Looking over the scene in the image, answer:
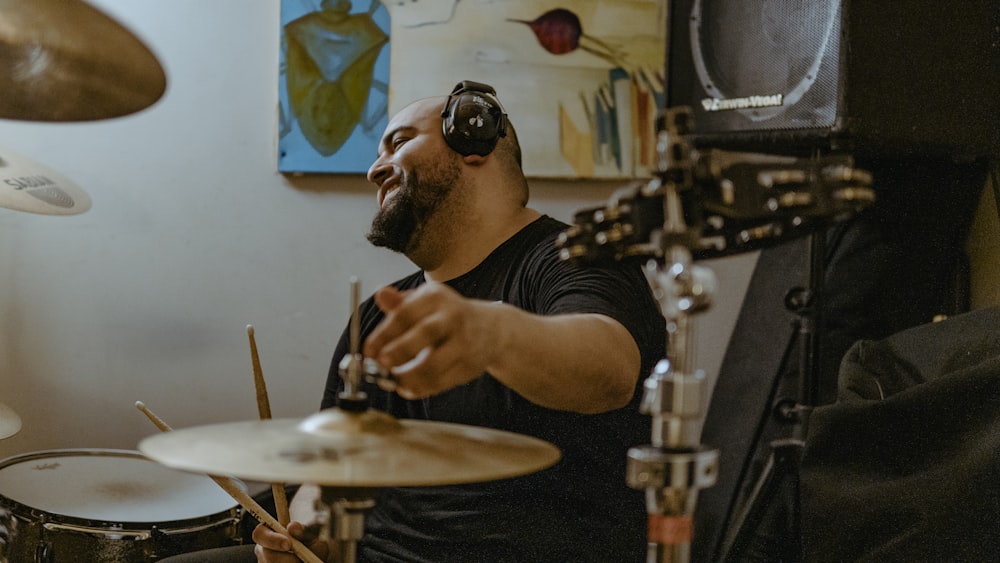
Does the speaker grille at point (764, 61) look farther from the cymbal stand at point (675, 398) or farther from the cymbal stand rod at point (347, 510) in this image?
the cymbal stand rod at point (347, 510)

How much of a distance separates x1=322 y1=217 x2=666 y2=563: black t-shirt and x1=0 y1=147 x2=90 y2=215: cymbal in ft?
2.49

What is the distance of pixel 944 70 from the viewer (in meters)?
1.67

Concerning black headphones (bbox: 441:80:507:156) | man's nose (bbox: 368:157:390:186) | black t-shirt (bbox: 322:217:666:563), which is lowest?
black t-shirt (bbox: 322:217:666:563)

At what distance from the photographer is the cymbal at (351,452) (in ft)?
2.25

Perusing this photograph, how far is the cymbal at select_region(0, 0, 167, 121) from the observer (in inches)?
42.4

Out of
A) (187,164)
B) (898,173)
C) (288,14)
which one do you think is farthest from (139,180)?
(898,173)

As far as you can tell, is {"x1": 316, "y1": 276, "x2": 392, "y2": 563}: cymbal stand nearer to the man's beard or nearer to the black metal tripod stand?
the man's beard

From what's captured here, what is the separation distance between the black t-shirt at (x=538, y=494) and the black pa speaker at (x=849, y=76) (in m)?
0.50

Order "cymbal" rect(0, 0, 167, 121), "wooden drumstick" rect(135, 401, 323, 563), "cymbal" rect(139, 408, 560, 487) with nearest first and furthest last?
1. "cymbal" rect(139, 408, 560, 487)
2. "cymbal" rect(0, 0, 167, 121)
3. "wooden drumstick" rect(135, 401, 323, 563)

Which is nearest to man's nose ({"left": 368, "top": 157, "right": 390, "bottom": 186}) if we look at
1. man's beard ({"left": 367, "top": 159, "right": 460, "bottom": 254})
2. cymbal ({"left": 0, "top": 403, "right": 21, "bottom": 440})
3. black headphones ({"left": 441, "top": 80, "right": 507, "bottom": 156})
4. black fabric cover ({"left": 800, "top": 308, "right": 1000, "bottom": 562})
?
man's beard ({"left": 367, "top": 159, "right": 460, "bottom": 254})

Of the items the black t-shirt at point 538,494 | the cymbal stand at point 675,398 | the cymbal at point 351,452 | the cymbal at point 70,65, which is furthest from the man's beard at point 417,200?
the cymbal stand at point 675,398

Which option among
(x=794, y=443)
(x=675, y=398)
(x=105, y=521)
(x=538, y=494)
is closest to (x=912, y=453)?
(x=794, y=443)

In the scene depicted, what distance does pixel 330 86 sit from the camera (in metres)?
2.13

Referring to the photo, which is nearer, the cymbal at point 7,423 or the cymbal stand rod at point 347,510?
the cymbal stand rod at point 347,510
